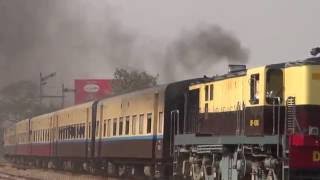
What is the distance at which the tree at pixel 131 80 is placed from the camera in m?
79.2

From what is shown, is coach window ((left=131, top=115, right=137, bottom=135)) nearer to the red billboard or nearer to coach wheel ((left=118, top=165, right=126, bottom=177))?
coach wheel ((left=118, top=165, right=126, bottom=177))

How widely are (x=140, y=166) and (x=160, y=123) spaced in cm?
418

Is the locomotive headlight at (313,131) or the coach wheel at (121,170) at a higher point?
the locomotive headlight at (313,131)

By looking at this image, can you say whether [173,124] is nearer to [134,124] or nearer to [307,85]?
[134,124]

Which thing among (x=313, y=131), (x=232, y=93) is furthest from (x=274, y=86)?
(x=232, y=93)

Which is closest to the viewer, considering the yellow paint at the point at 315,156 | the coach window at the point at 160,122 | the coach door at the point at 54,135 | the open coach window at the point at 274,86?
the yellow paint at the point at 315,156

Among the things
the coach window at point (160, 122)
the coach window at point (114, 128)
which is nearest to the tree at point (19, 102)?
the coach window at point (114, 128)

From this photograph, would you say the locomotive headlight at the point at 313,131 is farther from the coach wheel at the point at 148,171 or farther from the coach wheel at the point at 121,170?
the coach wheel at the point at 121,170

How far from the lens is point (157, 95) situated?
25141 millimetres

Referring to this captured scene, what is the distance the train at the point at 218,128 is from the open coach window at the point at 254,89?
0.07 feet

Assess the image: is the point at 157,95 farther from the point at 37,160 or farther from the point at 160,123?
the point at 37,160

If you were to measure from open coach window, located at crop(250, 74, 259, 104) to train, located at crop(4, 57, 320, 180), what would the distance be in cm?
2

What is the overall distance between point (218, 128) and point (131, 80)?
61.1 metres

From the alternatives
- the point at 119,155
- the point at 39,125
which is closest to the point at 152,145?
the point at 119,155
